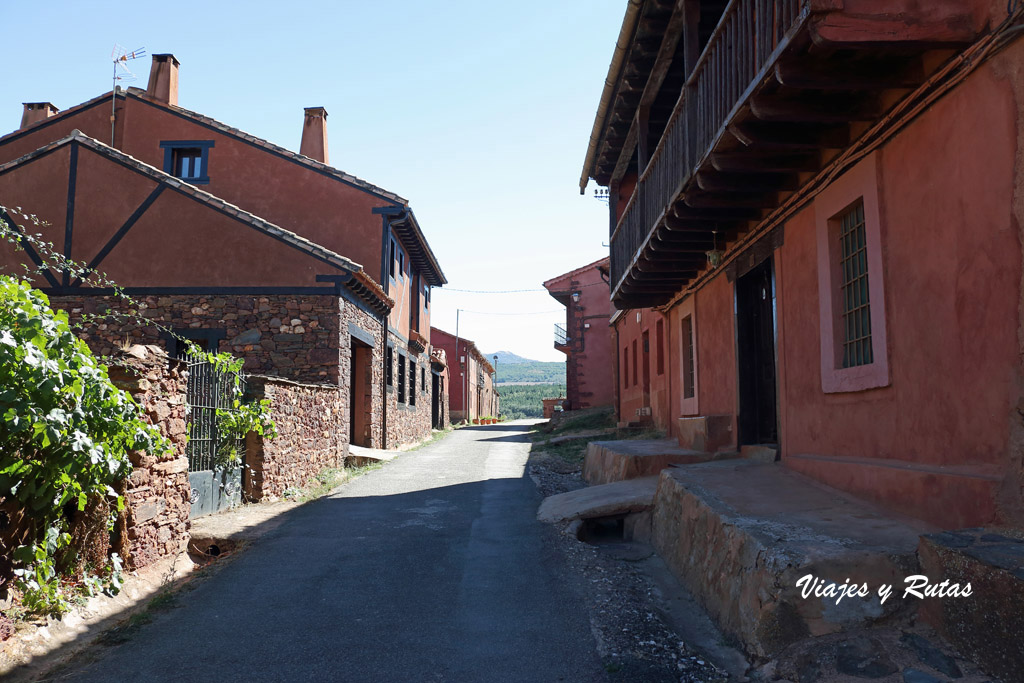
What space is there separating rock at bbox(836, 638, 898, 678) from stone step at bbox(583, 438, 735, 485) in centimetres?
492

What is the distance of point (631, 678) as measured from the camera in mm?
3869

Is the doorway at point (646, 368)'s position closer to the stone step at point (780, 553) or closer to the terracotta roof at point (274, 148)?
the terracotta roof at point (274, 148)

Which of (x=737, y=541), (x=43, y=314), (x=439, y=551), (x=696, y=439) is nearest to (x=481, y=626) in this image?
(x=737, y=541)

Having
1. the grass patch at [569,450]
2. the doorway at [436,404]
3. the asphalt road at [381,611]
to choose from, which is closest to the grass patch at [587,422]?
the grass patch at [569,450]

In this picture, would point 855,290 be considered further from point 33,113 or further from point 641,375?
point 33,113

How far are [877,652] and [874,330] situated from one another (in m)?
2.45

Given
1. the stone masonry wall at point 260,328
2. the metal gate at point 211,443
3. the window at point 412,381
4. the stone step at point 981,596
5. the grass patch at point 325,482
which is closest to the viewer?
the stone step at point 981,596

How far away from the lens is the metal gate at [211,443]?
8125mm

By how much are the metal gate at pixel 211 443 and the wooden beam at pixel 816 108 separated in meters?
6.19

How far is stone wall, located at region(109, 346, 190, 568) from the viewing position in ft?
18.9

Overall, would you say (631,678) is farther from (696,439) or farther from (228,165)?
(228,165)

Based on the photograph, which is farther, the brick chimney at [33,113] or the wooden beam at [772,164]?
Result: the brick chimney at [33,113]

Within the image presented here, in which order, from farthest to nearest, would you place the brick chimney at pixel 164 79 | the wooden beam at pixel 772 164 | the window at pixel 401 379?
the window at pixel 401 379 → the brick chimney at pixel 164 79 → the wooden beam at pixel 772 164

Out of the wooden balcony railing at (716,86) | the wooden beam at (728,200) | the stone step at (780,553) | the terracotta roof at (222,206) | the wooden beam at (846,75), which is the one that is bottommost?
the stone step at (780,553)
